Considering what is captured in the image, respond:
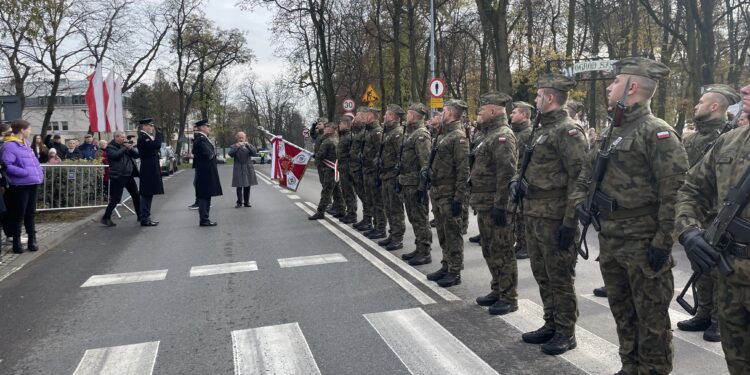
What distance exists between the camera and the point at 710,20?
13.7 meters

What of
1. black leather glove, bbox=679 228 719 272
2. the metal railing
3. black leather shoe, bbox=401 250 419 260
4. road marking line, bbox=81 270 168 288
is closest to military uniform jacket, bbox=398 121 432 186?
black leather shoe, bbox=401 250 419 260

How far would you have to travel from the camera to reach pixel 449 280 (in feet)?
20.0

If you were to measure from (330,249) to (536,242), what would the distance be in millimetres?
4380

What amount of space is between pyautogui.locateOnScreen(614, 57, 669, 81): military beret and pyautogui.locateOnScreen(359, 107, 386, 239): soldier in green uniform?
19.0 ft

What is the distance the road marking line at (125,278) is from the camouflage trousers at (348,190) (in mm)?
4570

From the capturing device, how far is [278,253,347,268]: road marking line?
289 inches

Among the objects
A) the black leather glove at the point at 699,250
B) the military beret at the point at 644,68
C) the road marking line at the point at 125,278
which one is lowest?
the road marking line at the point at 125,278

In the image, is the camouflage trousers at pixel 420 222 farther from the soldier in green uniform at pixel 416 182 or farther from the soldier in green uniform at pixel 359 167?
the soldier in green uniform at pixel 359 167

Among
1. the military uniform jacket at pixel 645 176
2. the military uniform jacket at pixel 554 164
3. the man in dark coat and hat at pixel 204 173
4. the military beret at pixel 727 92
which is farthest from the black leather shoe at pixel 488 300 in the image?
the man in dark coat and hat at pixel 204 173

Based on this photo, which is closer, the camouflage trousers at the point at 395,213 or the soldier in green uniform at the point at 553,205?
the soldier in green uniform at the point at 553,205

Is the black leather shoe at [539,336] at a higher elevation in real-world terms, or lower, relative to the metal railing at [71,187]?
lower

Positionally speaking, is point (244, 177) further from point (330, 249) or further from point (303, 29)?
point (303, 29)

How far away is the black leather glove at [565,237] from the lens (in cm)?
391

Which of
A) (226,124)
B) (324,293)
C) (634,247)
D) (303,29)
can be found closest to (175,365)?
(324,293)
